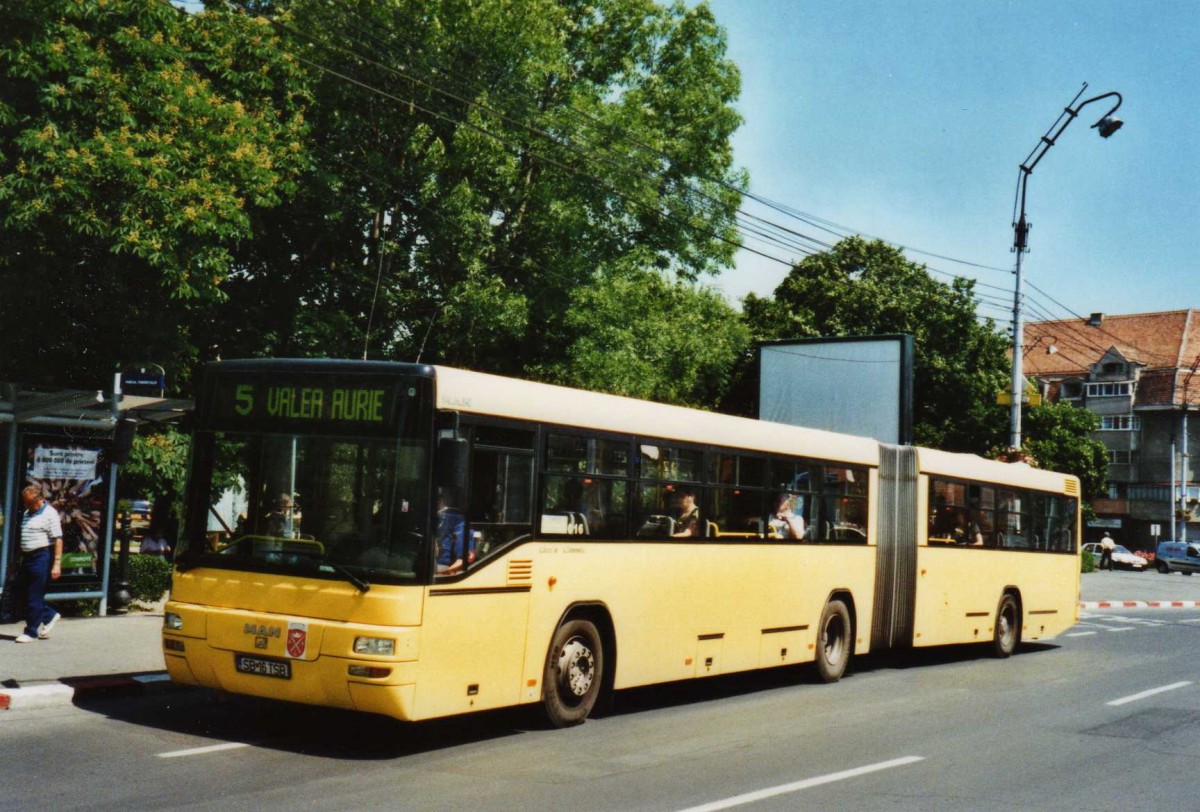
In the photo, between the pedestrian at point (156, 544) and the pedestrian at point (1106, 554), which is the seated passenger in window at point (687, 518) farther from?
the pedestrian at point (1106, 554)

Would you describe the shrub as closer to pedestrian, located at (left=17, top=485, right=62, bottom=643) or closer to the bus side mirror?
pedestrian, located at (left=17, top=485, right=62, bottom=643)

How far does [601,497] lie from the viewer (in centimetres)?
1073

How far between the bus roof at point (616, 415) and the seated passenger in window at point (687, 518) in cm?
51

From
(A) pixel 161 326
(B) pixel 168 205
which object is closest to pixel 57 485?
(B) pixel 168 205

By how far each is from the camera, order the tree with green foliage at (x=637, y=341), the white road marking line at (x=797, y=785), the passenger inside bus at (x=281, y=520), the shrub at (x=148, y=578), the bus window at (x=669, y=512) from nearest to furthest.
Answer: the white road marking line at (x=797, y=785), the passenger inside bus at (x=281, y=520), the bus window at (x=669, y=512), the shrub at (x=148, y=578), the tree with green foliage at (x=637, y=341)

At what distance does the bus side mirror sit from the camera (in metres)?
8.60

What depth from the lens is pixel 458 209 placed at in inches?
1071

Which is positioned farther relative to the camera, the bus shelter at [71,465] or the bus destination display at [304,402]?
the bus shelter at [71,465]

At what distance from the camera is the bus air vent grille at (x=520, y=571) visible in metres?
9.62

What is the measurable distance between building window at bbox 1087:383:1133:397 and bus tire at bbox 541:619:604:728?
81072mm

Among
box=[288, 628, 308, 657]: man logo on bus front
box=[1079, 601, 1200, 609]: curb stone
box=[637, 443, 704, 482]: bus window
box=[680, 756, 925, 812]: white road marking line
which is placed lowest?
box=[680, 756, 925, 812]: white road marking line

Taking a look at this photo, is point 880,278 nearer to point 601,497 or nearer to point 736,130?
point 736,130

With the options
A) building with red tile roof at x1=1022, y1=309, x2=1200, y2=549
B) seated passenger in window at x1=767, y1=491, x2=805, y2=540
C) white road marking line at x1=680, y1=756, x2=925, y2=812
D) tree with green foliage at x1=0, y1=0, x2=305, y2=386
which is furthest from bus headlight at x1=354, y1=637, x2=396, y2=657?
building with red tile roof at x1=1022, y1=309, x2=1200, y2=549

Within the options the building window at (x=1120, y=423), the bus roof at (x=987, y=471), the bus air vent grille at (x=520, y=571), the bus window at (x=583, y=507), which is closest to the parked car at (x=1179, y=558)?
the building window at (x=1120, y=423)
